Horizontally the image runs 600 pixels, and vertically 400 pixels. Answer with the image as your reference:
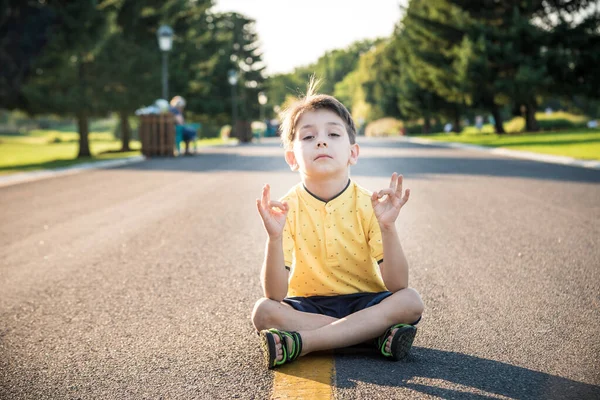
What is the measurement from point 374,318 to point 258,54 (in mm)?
77752

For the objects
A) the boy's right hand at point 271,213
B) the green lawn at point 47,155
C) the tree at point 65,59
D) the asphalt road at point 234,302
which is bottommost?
the green lawn at point 47,155

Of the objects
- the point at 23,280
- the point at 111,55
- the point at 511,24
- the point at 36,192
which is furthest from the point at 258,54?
the point at 23,280

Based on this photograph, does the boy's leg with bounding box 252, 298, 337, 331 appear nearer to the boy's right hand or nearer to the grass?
the boy's right hand

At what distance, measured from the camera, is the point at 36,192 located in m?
12.3

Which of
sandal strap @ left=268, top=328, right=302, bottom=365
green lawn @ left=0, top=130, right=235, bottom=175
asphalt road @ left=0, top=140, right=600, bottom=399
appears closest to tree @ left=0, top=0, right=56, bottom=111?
green lawn @ left=0, top=130, right=235, bottom=175

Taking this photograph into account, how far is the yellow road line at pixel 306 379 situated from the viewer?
2.80m

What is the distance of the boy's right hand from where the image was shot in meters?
3.28

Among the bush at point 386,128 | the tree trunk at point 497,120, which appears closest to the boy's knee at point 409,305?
the tree trunk at point 497,120

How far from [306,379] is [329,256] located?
2.59ft

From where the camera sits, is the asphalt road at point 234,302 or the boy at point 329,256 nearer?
the asphalt road at point 234,302

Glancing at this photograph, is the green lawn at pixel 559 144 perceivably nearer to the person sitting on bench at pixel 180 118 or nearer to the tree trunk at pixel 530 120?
the tree trunk at pixel 530 120

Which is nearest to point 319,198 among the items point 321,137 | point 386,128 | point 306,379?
point 321,137

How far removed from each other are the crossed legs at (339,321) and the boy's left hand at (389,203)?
14.5 inches

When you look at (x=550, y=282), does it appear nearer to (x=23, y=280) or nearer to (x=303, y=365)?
(x=303, y=365)
